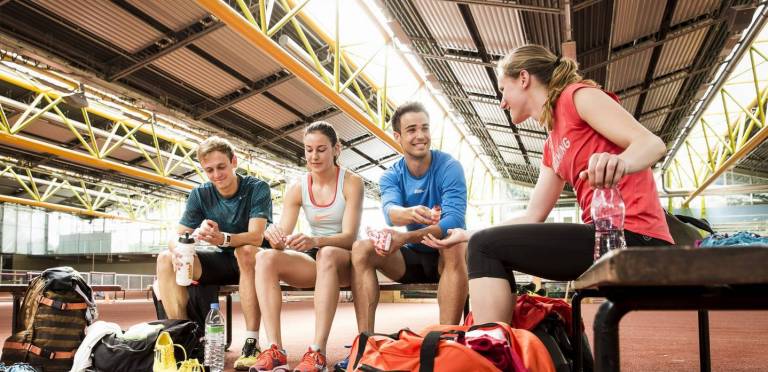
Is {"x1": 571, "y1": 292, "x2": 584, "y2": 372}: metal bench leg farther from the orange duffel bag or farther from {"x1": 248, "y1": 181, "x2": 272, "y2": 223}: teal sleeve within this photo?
{"x1": 248, "y1": 181, "x2": 272, "y2": 223}: teal sleeve

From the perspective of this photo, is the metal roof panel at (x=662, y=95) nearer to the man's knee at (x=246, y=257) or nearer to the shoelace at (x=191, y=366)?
the man's knee at (x=246, y=257)

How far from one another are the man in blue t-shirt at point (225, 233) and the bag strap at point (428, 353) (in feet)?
5.03

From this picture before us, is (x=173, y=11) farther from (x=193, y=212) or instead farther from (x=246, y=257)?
(x=246, y=257)

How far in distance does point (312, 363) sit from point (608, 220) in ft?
4.89

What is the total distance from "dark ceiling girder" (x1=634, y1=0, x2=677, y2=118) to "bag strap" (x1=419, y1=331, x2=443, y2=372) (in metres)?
6.64

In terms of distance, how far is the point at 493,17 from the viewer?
6.93m

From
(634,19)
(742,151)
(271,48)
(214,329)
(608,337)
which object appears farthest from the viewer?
(742,151)

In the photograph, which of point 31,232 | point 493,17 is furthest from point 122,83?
point 31,232

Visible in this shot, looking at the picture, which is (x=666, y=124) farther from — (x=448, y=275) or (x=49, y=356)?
(x=49, y=356)

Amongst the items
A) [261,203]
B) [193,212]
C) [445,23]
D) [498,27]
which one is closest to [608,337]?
[261,203]

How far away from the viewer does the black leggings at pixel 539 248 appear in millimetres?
1748

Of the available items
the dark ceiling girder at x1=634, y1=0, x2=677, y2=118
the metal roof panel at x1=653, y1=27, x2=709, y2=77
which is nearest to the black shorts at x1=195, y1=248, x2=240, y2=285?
the dark ceiling girder at x1=634, y1=0, x2=677, y2=118

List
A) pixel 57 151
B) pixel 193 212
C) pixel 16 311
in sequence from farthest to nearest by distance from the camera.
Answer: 1. pixel 57 151
2. pixel 193 212
3. pixel 16 311

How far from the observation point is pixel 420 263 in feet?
10.6
